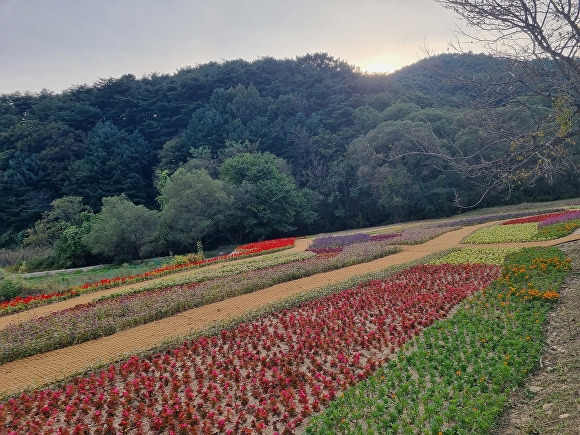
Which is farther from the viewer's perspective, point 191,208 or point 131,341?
point 191,208

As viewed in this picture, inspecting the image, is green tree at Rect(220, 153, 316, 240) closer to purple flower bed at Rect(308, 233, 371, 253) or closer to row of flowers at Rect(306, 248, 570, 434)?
purple flower bed at Rect(308, 233, 371, 253)

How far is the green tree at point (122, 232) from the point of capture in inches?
1070

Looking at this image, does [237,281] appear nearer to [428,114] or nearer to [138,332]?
[138,332]

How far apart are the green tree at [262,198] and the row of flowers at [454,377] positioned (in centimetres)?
2687

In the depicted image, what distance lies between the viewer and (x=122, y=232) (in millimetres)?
27672

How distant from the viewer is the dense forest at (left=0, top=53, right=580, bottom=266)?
30500 millimetres

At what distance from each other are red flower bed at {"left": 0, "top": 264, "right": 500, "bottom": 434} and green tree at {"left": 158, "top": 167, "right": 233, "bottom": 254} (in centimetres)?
2175

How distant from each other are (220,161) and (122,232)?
1722cm

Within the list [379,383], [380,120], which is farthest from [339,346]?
[380,120]

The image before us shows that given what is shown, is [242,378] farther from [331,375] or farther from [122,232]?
[122,232]

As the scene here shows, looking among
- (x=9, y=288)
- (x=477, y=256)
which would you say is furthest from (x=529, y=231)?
(x=9, y=288)

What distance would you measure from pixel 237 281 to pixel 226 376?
6825 mm

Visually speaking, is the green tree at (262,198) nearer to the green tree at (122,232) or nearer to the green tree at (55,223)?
the green tree at (122,232)

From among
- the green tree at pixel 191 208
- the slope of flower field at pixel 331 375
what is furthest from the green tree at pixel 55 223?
the slope of flower field at pixel 331 375
